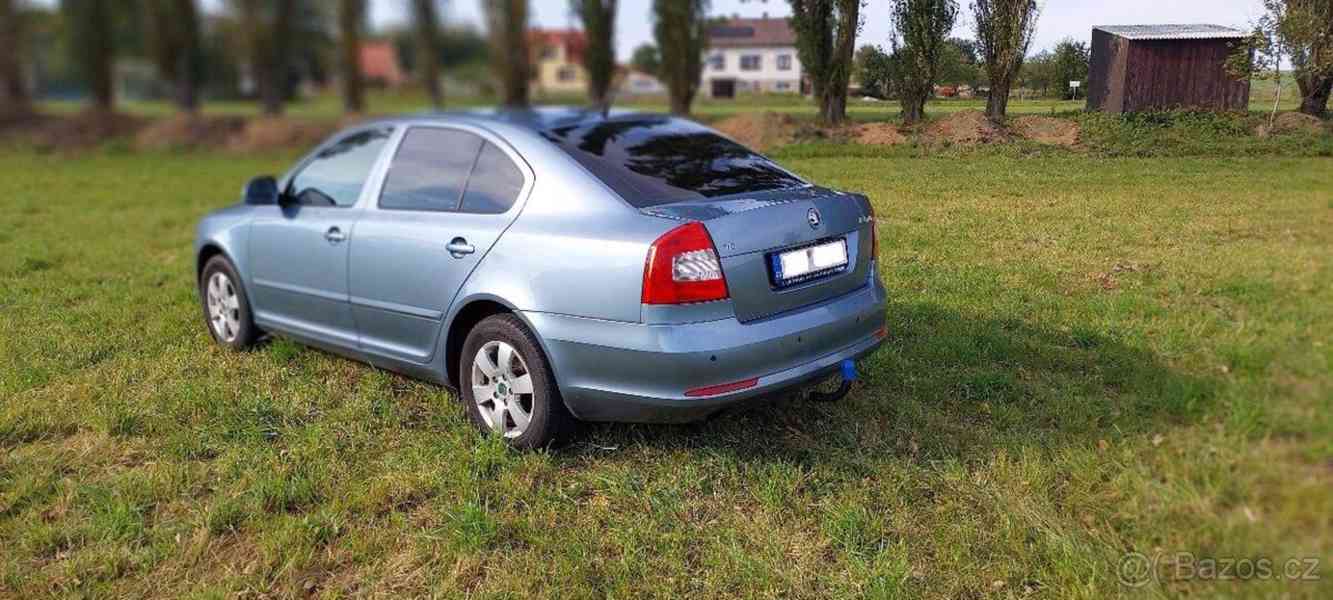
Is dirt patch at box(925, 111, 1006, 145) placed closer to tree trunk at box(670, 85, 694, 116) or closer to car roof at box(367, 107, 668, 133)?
car roof at box(367, 107, 668, 133)

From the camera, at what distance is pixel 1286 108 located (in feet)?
9.02

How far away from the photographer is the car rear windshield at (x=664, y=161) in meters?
3.64

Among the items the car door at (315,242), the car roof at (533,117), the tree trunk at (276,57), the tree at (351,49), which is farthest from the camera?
the tree trunk at (276,57)

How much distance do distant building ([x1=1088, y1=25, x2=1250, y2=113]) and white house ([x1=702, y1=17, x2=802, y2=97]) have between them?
6.24 ft

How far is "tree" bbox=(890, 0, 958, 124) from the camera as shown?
11.9 ft

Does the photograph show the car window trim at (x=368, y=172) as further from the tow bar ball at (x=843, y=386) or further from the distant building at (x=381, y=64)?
the distant building at (x=381, y=64)

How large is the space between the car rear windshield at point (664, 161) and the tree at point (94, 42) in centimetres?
1382

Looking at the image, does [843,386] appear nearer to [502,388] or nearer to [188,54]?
[502,388]

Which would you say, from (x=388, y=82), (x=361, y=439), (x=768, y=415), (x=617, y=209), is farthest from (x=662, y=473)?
(x=388, y=82)

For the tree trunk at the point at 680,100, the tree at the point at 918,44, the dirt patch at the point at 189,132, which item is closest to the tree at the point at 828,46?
the tree at the point at 918,44

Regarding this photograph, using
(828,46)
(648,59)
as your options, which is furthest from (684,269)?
(648,59)

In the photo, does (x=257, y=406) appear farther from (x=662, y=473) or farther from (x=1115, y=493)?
(x=1115, y=493)

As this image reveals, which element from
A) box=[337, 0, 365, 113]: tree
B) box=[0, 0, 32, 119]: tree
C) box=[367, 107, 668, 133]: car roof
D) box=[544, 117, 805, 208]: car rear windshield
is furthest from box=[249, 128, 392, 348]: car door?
box=[0, 0, 32, 119]: tree

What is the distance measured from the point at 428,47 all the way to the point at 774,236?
8.17 meters
